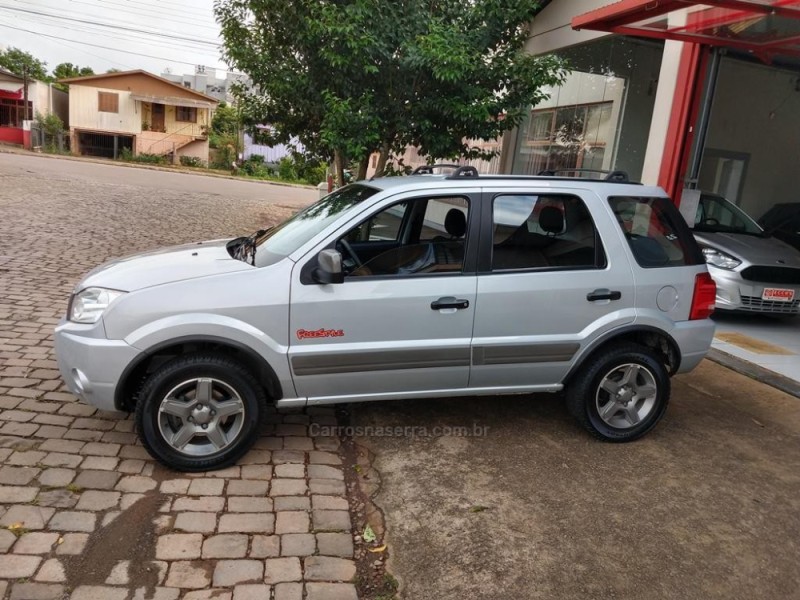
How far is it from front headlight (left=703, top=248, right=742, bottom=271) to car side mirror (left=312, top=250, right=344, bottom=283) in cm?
568

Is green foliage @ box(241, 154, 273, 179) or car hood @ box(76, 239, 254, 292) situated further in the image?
green foliage @ box(241, 154, 273, 179)

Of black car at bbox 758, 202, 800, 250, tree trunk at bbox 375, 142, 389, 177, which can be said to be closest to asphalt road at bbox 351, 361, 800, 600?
tree trunk at bbox 375, 142, 389, 177

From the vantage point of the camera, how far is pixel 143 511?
315cm

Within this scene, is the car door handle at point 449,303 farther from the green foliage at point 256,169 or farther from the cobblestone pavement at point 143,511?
the green foliage at point 256,169

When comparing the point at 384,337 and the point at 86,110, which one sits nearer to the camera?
the point at 384,337

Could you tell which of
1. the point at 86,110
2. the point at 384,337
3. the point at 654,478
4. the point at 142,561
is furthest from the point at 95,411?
the point at 86,110

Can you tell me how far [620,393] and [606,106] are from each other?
26.9ft

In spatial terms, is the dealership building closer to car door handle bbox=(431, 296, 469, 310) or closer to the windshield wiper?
car door handle bbox=(431, 296, 469, 310)

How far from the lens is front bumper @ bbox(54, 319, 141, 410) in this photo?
334cm

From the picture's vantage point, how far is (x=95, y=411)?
4172 mm

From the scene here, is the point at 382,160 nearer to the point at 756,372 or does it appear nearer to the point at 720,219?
the point at 720,219

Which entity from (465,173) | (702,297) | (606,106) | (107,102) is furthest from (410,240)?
Result: (107,102)

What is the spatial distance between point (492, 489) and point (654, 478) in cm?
107

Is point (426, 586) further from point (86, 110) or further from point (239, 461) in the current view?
point (86, 110)
